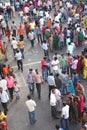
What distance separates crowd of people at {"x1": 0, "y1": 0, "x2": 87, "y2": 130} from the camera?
47.1 feet

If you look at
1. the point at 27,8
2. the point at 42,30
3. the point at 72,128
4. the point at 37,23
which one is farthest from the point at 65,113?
the point at 27,8

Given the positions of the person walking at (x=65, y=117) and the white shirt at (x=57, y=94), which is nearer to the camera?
the person walking at (x=65, y=117)

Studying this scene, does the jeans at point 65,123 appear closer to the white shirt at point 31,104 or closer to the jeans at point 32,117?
the white shirt at point 31,104

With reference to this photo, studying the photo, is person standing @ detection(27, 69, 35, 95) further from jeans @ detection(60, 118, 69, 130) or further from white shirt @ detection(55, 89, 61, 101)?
jeans @ detection(60, 118, 69, 130)

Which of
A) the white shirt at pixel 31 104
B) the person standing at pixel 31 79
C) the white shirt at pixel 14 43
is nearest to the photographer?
the white shirt at pixel 31 104

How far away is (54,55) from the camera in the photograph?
777 inches

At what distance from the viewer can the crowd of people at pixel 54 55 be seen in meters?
14.4

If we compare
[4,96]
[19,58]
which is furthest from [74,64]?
[4,96]

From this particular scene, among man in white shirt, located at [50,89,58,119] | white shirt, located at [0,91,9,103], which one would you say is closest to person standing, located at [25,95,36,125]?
man in white shirt, located at [50,89,58,119]

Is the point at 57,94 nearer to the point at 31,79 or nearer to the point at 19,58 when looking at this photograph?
the point at 31,79

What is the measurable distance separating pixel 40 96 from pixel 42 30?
7183 millimetres

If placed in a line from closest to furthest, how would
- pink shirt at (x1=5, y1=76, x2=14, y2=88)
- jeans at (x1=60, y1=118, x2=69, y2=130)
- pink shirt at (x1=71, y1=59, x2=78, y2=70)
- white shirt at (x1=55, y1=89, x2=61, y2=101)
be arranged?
jeans at (x1=60, y1=118, x2=69, y2=130) → white shirt at (x1=55, y1=89, x2=61, y2=101) → pink shirt at (x1=5, y1=76, x2=14, y2=88) → pink shirt at (x1=71, y1=59, x2=78, y2=70)

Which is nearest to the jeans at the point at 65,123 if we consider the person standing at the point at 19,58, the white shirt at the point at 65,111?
the white shirt at the point at 65,111

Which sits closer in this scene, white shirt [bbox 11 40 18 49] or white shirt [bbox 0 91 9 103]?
white shirt [bbox 0 91 9 103]
